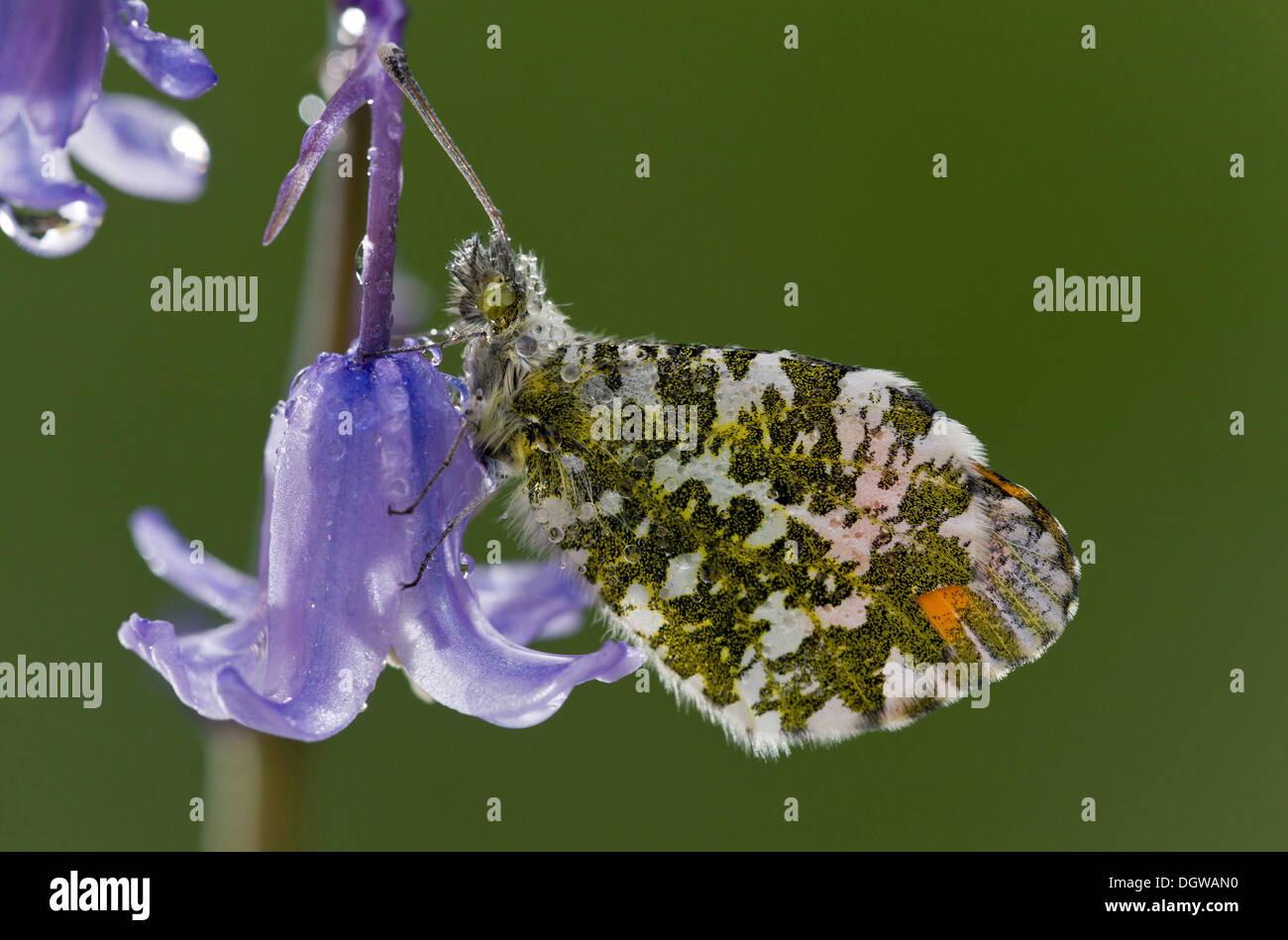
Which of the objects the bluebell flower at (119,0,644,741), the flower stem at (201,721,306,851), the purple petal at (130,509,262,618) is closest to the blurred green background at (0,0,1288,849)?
the purple petal at (130,509,262,618)

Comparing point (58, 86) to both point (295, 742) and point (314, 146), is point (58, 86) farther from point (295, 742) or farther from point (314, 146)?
point (295, 742)

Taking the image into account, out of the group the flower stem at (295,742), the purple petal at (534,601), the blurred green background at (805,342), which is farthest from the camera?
the blurred green background at (805,342)

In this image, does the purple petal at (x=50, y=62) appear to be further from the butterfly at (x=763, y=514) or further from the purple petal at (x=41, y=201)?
the butterfly at (x=763, y=514)

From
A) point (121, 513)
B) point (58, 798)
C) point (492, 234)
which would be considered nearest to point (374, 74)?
point (492, 234)

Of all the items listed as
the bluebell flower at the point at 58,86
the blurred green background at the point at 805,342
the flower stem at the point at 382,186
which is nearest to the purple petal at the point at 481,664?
the flower stem at the point at 382,186

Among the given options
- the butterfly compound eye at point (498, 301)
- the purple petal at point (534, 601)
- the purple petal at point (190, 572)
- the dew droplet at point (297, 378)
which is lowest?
the purple petal at point (534, 601)

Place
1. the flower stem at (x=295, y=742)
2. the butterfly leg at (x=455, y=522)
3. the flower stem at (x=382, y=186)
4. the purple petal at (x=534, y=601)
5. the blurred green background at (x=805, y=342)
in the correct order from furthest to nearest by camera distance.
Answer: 1. the blurred green background at (x=805, y=342)
2. the purple petal at (x=534, y=601)
3. the flower stem at (x=295, y=742)
4. the butterfly leg at (x=455, y=522)
5. the flower stem at (x=382, y=186)
